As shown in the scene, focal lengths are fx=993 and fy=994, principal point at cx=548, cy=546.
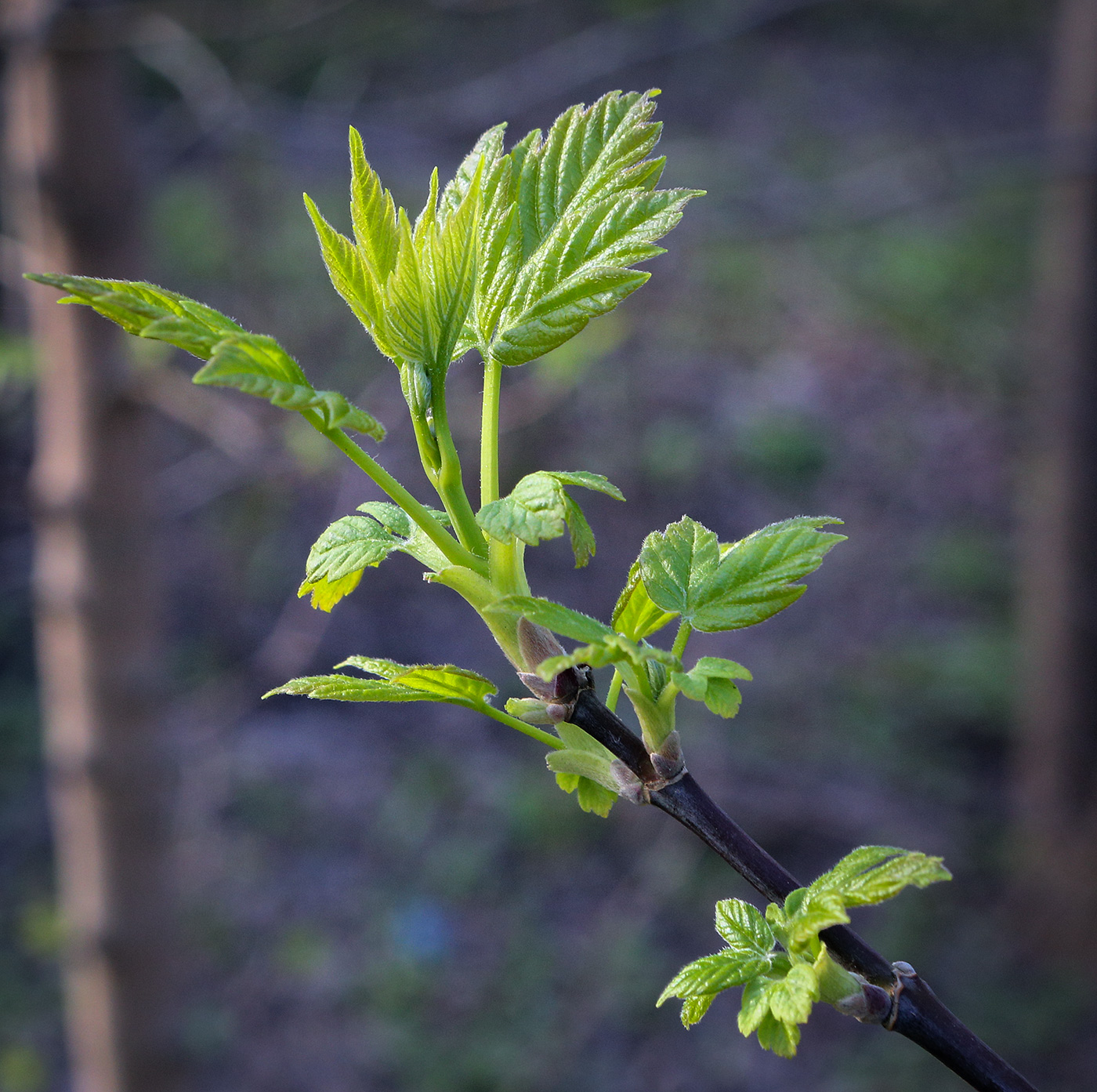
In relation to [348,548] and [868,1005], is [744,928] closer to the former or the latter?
[868,1005]

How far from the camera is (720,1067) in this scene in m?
3.41

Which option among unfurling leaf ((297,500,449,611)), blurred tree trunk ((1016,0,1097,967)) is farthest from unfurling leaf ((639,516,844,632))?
blurred tree trunk ((1016,0,1097,967))

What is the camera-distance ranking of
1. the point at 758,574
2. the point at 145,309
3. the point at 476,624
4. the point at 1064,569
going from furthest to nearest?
1. the point at 476,624
2. the point at 1064,569
3. the point at 758,574
4. the point at 145,309

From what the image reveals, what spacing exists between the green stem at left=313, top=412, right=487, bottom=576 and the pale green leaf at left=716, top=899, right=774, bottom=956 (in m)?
0.21

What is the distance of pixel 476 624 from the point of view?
5.16 m

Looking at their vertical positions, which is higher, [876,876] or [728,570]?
[728,570]

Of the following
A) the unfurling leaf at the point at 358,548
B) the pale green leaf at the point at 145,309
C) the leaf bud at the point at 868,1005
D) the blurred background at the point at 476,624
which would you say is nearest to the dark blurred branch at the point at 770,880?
the leaf bud at the point at 868,1005

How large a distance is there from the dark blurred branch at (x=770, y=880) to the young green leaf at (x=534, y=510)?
85mm

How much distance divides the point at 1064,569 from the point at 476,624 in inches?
107

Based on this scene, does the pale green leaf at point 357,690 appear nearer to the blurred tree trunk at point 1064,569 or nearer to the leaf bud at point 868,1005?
the leaf bud at point 868,1005

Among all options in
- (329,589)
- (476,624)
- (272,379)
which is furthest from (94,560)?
(476,624)

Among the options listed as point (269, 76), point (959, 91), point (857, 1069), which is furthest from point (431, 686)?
point (959, 91)

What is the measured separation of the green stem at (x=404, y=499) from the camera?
1.33 ft

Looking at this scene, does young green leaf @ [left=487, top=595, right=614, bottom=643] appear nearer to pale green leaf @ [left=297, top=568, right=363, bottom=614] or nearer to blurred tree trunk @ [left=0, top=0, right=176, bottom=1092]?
pale green leaf @ [left=297, top=568, right=363, bottom=614]
